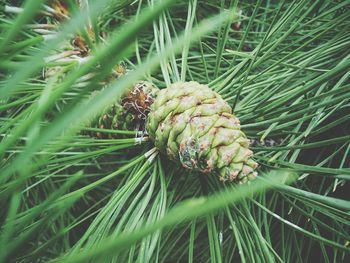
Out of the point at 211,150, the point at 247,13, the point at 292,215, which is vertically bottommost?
the point at 292,215

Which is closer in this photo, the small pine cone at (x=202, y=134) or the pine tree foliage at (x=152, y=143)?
the pine tree foliage at (x=152, y=143)

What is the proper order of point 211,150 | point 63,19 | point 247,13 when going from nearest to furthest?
point 211,150, point 63,19, point 247,13

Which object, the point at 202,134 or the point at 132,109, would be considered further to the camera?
the point at 132,109

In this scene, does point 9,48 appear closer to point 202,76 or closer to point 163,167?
point 163,167

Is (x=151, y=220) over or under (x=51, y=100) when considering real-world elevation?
under

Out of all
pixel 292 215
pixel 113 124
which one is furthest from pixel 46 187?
pixel 292 215
